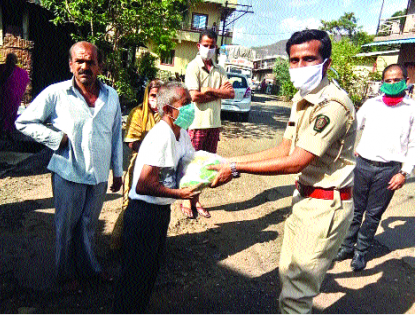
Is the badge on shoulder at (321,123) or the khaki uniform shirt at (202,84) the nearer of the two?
the badge on shoulder at (321,123)

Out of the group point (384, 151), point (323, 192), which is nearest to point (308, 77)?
point (323, 192)

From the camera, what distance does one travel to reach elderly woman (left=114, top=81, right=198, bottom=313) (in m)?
1.93

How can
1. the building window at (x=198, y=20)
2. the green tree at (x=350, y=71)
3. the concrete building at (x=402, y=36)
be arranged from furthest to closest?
the building window at (x=198, y=20) < the green tree at (x=350, y=71) < the concrete building at (x=402, y=36)

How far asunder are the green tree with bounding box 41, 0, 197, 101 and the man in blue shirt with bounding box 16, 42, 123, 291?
5.02m

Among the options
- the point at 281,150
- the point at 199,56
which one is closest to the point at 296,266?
the point at 281,150

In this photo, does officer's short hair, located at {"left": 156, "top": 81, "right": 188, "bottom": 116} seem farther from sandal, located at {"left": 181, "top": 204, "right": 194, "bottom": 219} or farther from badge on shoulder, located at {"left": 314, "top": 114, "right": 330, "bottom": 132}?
sandal, located at {"left": 181, "top": 204, "right": 194, "bottom": 219}

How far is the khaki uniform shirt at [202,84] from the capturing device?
4.00 metres

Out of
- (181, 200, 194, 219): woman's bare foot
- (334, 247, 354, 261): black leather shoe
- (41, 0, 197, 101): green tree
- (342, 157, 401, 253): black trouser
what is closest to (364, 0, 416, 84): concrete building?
(41, 0, 197, 101): green tree

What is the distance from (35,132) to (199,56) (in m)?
2.34

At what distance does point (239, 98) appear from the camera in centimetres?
1143

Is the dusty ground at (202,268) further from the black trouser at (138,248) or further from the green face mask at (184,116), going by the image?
the green face mask at (184,116)

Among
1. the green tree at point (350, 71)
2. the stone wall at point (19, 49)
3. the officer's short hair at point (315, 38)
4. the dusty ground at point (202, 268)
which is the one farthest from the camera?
the green tree at point (350, 71)

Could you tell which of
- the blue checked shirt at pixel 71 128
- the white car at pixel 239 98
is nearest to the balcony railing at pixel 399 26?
the white car at pixel 239 98

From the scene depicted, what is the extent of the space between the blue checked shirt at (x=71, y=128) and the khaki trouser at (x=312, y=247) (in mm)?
1505
